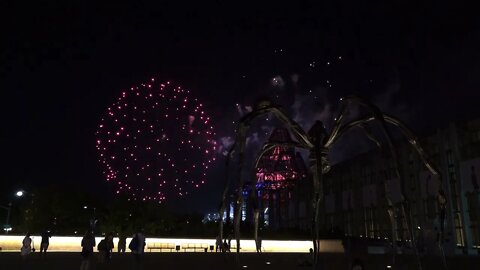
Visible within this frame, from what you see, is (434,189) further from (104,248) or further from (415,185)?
(104,248)

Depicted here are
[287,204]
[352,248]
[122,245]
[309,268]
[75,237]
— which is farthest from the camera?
[287,204]

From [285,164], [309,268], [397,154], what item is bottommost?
[309,268]

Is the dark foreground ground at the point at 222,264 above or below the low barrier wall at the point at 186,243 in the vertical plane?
below

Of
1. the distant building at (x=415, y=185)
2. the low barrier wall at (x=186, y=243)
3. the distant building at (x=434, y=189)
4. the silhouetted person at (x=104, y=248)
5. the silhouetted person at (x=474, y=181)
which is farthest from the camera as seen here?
the distant building at (x=415, y=185)

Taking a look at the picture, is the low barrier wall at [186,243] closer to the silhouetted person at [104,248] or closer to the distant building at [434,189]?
the distant building at [434,189]

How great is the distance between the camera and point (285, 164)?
2285 inches

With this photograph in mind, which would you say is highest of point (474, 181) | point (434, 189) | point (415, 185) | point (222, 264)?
point (415, 185)

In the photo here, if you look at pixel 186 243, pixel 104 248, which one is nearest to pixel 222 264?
pixel 104 248

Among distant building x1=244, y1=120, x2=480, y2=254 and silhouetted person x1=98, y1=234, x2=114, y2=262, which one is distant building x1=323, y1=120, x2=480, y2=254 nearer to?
distant building x1=244, y1=120, x2=480, y2=254

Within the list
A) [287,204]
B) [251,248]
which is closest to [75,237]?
[251,248]

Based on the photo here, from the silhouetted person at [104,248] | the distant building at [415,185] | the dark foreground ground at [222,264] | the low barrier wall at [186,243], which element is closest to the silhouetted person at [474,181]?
the distant building at [415,185]

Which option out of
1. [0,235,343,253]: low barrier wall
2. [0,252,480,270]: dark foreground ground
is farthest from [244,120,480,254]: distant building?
[0,252,480,270]: dark foreground ground

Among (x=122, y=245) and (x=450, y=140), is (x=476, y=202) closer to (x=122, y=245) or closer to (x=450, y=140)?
(x=450, y=140)

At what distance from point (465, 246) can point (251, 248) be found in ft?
80.1
